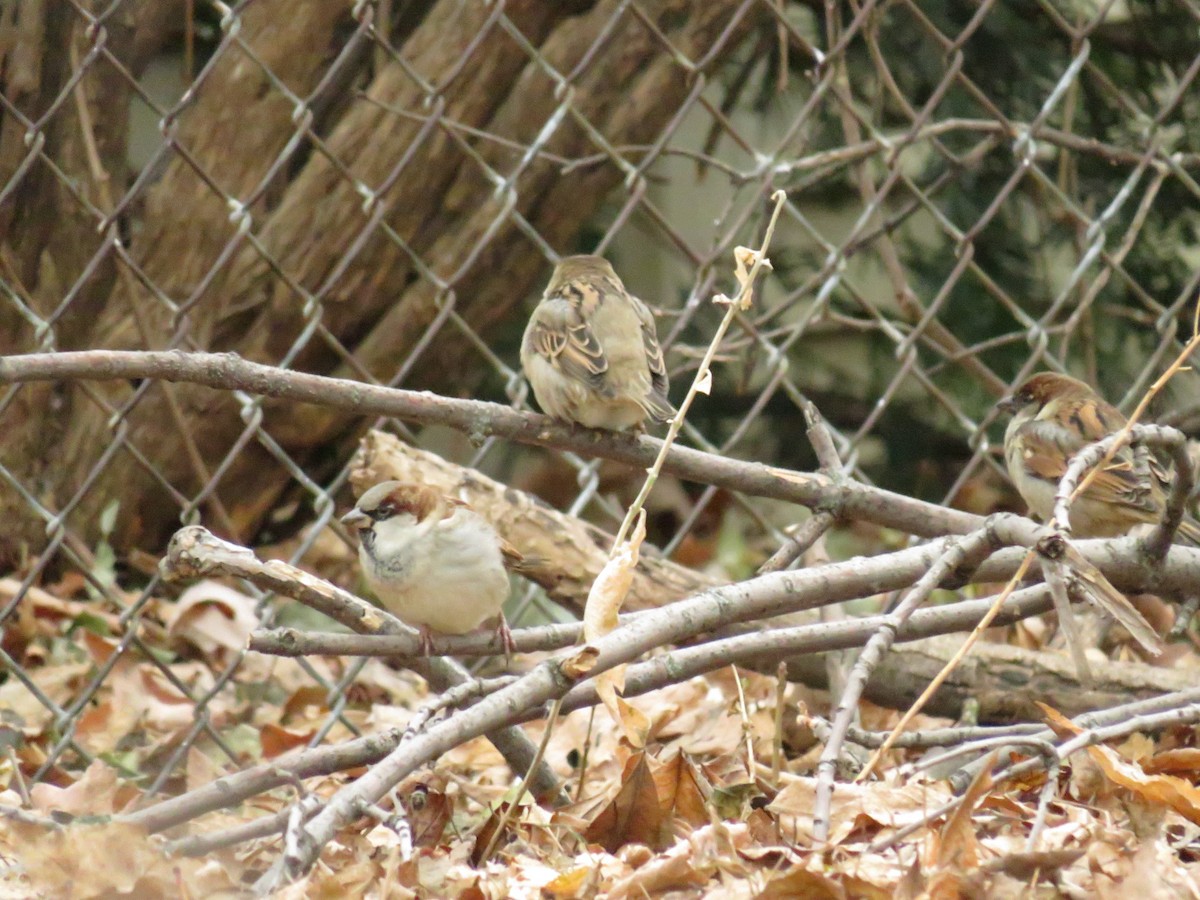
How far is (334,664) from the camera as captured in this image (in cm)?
443

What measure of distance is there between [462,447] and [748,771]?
3109mm

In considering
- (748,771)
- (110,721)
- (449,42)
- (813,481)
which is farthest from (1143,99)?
(110,721)

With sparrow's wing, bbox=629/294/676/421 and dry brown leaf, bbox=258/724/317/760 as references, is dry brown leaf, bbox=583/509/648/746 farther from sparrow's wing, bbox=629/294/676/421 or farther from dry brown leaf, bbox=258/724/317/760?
dry brown leaf, bbox=258/724/317/760

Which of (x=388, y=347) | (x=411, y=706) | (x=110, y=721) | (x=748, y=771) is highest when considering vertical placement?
(x=748, y=771)

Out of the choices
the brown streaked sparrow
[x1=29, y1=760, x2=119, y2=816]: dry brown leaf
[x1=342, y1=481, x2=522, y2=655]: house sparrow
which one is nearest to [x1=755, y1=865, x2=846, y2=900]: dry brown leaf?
[x1=342, y1=481, x2=522, y2=655]: house sparrow

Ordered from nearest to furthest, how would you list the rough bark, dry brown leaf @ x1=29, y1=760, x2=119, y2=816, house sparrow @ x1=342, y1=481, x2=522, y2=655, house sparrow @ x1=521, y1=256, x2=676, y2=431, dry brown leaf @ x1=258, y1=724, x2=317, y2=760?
1. dry brown leaf @ x1=29, y1=760, x2=119, y2=816
2. house sparrow @ x1=342, y1=481, x2=522, y2=655
3. house sparrow @ x1=521, y1=256, x2=676, y2=431
4. dry brown leaf @ x1=258, y1=724, x2=317, y2=760
5. the rough bark

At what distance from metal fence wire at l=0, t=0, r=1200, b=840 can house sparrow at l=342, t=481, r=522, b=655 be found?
39 cm

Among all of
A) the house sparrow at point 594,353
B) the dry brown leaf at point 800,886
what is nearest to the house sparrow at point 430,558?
the house sparrow at point 594,353

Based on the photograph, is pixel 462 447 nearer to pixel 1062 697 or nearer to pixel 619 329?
pixel 619 329

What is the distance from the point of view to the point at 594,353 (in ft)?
11.1

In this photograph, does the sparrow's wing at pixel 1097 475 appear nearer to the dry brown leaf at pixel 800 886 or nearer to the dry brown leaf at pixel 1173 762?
the dry brown leaf at pixel 1173 762

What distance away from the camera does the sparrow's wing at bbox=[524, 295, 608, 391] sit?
3311 mm

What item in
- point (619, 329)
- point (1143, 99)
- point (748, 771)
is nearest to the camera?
point (748, 771)

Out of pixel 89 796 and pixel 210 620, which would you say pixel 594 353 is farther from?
pixel 210 620
